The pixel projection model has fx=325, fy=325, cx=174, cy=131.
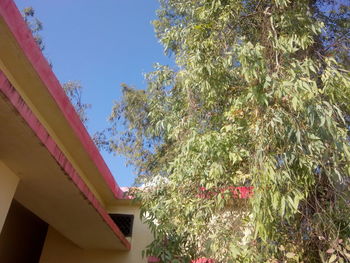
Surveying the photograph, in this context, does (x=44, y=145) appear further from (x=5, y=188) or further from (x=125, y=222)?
(x=125, y=222)

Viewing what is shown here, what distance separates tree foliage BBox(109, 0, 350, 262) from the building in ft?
3.56

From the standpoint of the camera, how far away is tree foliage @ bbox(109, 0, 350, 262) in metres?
3.10

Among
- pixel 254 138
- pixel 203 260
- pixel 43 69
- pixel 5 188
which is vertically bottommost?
pixel 203 260

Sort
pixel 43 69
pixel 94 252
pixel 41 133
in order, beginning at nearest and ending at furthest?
pixel 41 133 → pixel 43 69 → pixel 94 252

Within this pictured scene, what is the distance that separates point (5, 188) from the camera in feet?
11.8

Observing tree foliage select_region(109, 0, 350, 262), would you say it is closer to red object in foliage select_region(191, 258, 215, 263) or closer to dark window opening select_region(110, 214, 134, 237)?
red object in foliage select_region(191, 258, 215, 263)

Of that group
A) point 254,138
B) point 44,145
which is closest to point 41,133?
point 44,145

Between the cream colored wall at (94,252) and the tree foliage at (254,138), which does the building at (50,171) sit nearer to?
the cream colored wall at (94,252)

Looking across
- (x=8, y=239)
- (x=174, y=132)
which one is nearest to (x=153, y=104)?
(x=174, y=132)

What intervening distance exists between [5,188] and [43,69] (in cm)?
141

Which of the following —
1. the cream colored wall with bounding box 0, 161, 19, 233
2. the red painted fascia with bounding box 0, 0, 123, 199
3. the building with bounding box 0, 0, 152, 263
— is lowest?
the cream colored wall with bounding box 0, 161, 19, 233

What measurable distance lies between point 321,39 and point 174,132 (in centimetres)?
271

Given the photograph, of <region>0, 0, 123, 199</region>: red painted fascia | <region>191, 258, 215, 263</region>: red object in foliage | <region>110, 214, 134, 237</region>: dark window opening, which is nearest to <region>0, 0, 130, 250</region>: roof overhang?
<region>0, 0, 123, 199</region>: red painted fascia

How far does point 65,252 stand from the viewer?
661 centimetres
